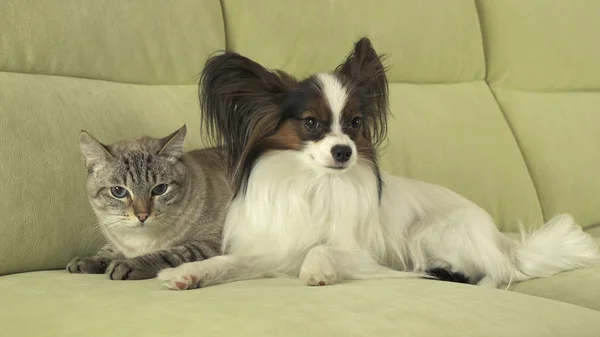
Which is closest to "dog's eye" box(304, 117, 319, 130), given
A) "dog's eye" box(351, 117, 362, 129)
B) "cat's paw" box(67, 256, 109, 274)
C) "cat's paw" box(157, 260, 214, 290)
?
"dog's eye" box(351, 117, 362, 129)

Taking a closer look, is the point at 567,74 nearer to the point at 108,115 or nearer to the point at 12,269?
the point at 108,115

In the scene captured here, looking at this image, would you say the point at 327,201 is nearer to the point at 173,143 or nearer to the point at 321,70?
the point at 173,143

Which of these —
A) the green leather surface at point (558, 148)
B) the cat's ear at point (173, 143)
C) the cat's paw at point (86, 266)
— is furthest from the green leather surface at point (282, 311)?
the green leather surface at point (558, 148)

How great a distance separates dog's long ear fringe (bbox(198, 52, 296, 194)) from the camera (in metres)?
1.87

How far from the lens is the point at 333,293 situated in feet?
4.88

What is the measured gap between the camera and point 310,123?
6.06 ft

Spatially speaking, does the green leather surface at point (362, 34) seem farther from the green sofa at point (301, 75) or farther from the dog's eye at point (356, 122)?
the dog's eye at point (356, 122)

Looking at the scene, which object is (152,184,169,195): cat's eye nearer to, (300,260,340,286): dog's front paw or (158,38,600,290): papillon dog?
(158,38,600,290): papillon dog

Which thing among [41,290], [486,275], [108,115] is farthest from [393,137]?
[41,290]

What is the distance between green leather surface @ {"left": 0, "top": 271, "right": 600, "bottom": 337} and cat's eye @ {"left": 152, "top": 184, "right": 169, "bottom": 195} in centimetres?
31

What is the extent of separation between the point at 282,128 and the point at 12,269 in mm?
737

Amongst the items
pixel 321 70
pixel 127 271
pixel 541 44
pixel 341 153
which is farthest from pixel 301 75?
pixel 541 44

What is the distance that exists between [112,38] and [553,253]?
1.40m

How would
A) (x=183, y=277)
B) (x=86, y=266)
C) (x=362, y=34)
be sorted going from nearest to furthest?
1. (x=183, y=277)
2. (x=86, y=266)
3. (x=362, y=34)
